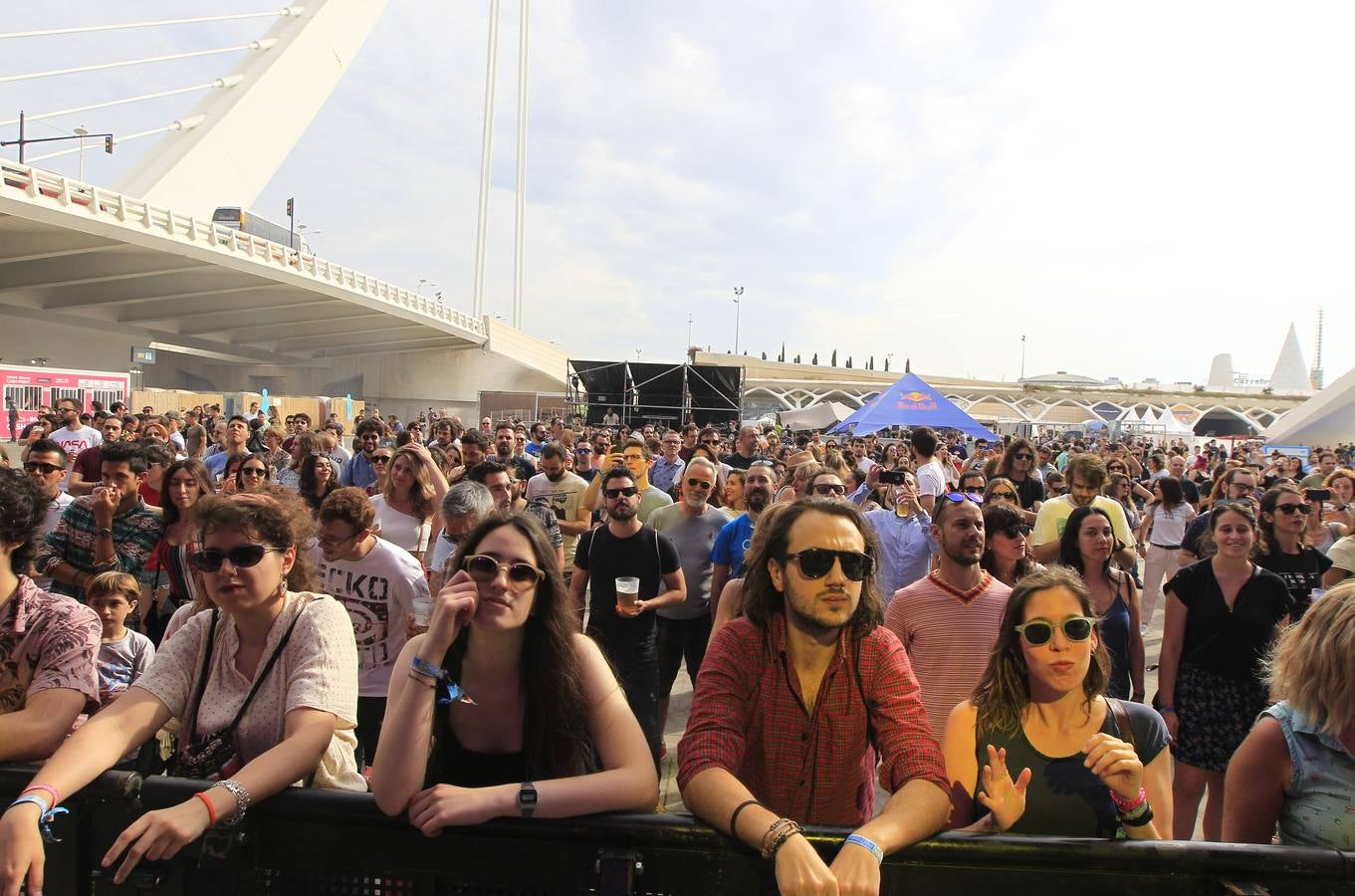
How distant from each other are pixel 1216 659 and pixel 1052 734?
1.98 metres

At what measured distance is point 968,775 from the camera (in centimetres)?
201

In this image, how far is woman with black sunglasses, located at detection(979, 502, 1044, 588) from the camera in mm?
3646

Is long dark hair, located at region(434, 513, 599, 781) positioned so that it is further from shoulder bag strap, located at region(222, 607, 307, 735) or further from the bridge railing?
the bridge railing

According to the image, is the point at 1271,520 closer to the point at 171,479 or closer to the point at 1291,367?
the point at 171,479

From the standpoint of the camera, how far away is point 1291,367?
17962 cm

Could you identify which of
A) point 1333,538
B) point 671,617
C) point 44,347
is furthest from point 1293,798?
point 44,347

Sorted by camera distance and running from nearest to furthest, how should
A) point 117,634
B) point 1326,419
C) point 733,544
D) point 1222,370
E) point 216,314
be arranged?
point 117,634 → point 733,544 → point 216,314 → point 1326,419 → point 1222,370

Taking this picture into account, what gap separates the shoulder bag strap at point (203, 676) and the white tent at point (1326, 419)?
49.5m

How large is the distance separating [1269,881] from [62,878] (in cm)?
232

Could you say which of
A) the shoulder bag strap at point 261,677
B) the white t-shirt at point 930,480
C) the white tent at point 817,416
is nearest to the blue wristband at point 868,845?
the shoulder bag strap at point 261,677

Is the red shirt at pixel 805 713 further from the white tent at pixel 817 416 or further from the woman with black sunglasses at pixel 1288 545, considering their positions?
the white tent at pixel 817 416

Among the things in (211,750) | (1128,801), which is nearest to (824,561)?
(1128,801)

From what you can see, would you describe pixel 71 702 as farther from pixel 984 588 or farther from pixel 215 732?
pixel 984 588

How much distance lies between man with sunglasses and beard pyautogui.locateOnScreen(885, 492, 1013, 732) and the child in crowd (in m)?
3.06
